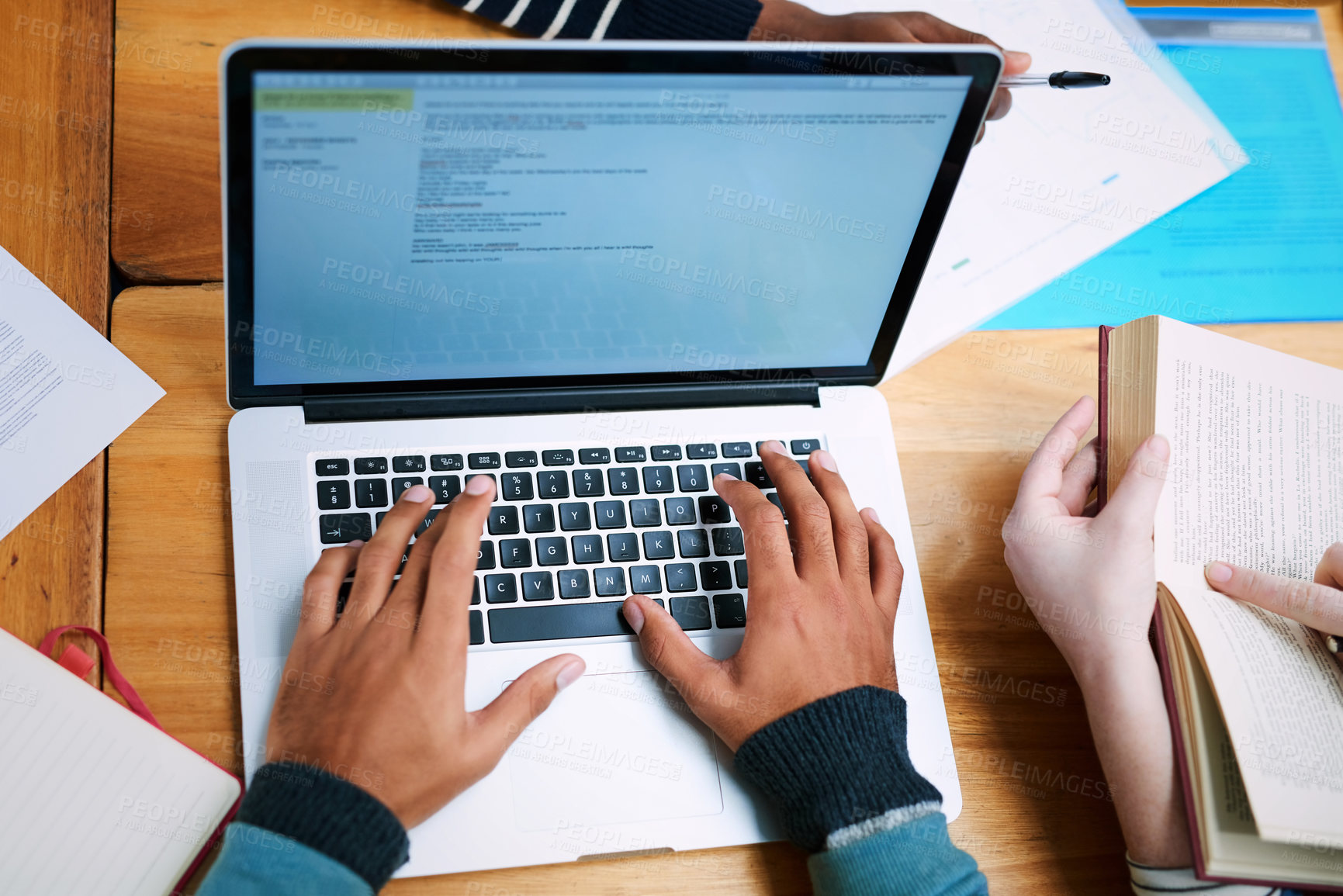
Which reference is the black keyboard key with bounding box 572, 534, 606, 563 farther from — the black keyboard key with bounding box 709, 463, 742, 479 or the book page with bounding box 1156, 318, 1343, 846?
the book page with bounding box 1156, 318, 1343, 846

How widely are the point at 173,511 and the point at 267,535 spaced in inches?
3.3

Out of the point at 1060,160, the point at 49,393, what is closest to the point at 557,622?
the point at 49,393

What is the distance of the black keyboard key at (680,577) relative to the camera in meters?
0.60

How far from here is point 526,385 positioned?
2.06 ft

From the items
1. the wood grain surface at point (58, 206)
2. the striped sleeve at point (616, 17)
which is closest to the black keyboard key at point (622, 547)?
the wood grain surface at point (58, 206)

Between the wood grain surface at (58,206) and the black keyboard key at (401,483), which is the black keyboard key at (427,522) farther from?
the wood grain surface at (58,206)

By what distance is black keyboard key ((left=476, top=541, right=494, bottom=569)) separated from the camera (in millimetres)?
580

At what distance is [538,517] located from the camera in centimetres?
60

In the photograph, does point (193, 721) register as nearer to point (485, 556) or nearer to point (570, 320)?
point (485, 556)

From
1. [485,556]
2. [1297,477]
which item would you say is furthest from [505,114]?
[1297,477]

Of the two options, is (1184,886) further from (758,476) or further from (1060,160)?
(1060,160)

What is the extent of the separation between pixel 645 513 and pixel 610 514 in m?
0.02

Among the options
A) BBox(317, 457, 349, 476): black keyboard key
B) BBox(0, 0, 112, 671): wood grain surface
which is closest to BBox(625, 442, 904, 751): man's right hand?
BBox(317, 457, 349, 476): black keyboard key

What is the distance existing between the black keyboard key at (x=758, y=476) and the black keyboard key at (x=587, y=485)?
109 millimetres
